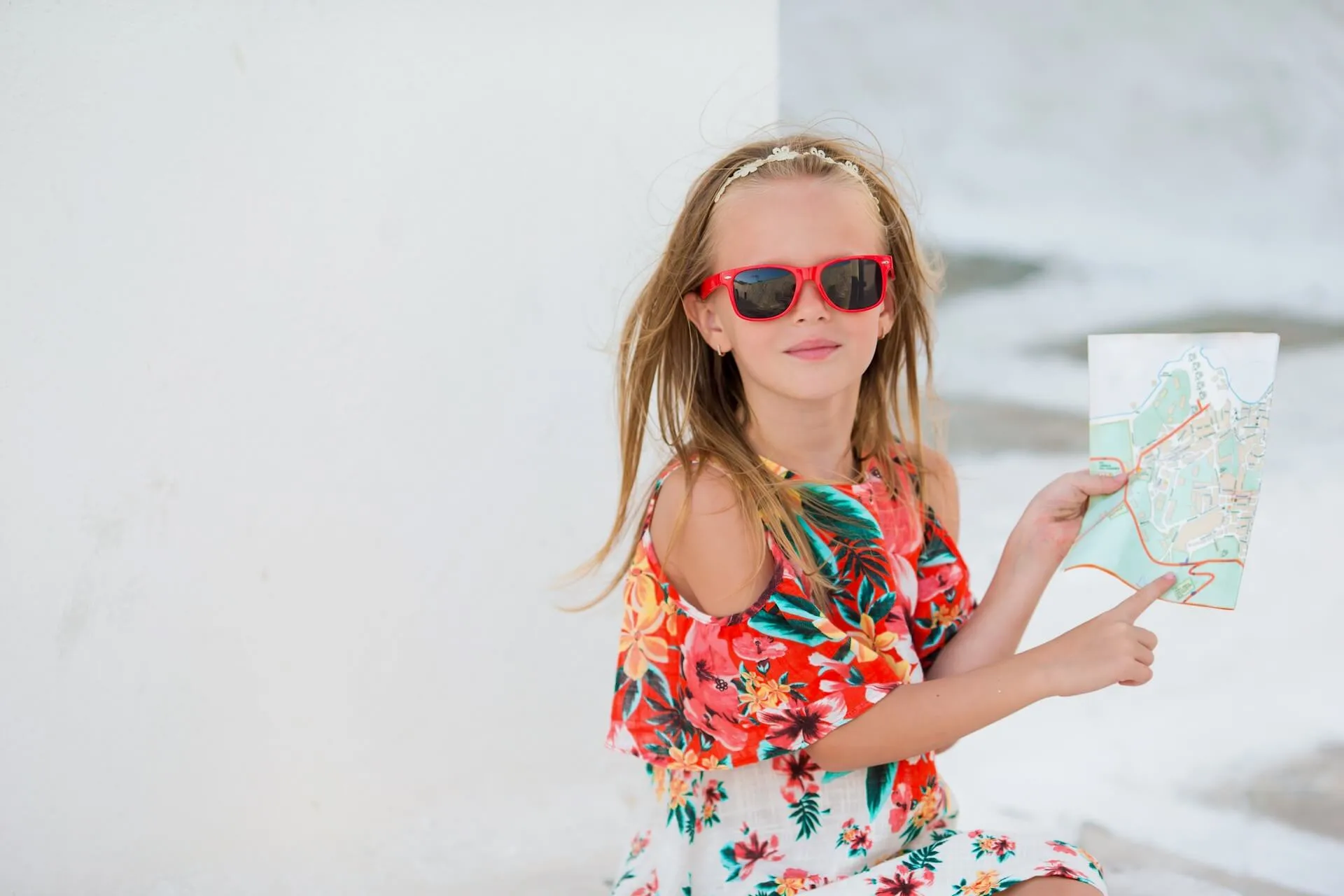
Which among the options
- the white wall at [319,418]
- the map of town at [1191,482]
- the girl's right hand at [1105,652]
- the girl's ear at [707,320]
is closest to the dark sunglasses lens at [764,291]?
the girl's ear at [707,320]

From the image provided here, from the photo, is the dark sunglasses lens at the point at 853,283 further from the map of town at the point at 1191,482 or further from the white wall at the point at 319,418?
the white wall at the point at 319,418

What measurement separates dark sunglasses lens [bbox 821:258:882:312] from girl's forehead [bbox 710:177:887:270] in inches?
1.3

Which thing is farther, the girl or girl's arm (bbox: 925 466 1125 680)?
girl's arm (bbox: 925 466 1125 680)

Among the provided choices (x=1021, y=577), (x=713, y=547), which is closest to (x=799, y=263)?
(x=713, y=547)

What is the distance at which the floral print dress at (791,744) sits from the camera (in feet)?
4.51

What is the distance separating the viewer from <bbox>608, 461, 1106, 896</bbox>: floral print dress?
1374 mm

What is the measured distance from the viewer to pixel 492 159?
7.61 feet

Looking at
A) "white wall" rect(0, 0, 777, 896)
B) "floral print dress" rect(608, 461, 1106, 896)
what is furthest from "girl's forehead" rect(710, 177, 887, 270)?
"white wall" rect(0, 0, 777, 896)

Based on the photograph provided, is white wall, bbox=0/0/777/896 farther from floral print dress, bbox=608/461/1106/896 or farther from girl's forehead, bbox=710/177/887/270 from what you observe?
girl's forehead, bbox=710/177/887/270

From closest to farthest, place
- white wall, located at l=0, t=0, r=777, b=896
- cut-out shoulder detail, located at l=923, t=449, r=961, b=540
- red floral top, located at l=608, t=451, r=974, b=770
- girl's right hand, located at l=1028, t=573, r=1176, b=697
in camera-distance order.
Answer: girl's right hand, located at l=1028, t=573, r=1176, b=697
red floral top, located at l=608, t=451, r=974, b=770
cut-out shoulder detail, located at l=923, t=449, r=961, b=540
white wall, located at l=0, t=0, r=777, b=896

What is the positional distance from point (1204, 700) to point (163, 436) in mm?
2015

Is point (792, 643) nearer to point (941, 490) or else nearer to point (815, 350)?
point (815, 350)

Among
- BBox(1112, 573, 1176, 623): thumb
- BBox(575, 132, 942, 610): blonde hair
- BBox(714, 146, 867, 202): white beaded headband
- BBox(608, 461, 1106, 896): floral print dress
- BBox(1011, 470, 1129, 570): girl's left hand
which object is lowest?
BBox(608, 461, 1106, 896): floral print dress

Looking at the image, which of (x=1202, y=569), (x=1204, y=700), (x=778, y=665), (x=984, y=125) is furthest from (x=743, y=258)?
(x=984, y=125)
